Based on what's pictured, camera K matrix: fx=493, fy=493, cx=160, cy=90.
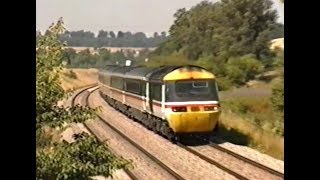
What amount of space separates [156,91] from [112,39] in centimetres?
385

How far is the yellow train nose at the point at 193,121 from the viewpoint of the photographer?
906 centimetres

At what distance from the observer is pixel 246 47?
7961mm

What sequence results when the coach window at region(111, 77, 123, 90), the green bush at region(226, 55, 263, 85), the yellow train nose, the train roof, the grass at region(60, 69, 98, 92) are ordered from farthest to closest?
the coach window at region(111, 77, 123, 90) < the train roof < the yellow train nose < the green bush at region(226, 55, 263, 85) < the grass at region(60, 69, 98, 92)

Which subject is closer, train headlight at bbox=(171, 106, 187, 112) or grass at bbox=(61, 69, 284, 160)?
grass at bbox=(61, 69, 284, 160)

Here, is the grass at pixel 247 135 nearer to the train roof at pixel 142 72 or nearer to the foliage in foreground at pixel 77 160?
the train roof at pixel 142 72

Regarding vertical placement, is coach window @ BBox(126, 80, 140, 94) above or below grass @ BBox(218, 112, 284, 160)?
above

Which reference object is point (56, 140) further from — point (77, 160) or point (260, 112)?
point (260, 112)

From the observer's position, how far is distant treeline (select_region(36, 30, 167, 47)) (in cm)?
760

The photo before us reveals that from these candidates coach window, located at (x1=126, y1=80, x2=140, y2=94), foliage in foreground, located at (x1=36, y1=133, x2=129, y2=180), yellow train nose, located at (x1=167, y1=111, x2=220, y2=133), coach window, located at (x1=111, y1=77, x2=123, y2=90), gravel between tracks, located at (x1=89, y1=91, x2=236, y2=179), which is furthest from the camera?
coach window, located at (x1=126, y1=80, x2=140, y2=94)

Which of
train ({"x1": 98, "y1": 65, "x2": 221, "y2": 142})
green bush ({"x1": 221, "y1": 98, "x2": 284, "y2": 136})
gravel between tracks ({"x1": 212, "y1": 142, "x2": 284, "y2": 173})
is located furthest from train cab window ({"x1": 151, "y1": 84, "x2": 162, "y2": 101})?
green bush ({"x1": 221, "y1": 98, "x2": 284, "y2": 136})

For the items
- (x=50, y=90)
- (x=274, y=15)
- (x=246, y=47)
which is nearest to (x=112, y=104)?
(x=50, y=90)

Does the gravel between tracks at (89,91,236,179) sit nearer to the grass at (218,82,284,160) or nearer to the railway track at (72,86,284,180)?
the railway track at (72,86,284,180)
